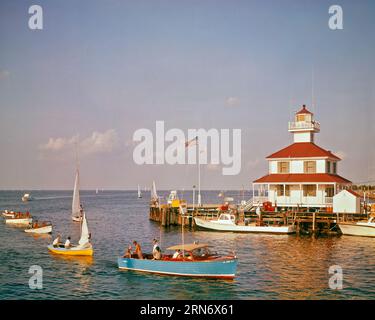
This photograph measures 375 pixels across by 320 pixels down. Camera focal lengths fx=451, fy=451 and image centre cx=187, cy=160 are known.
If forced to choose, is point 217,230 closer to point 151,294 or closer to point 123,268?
point 123,268

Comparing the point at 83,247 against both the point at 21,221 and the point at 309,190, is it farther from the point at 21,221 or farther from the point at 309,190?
the point at 21,221

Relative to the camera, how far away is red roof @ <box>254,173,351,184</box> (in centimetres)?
5366

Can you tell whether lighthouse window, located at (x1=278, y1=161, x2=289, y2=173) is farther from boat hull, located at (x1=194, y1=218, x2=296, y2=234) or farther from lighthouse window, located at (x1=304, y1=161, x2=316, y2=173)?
boat hull, located at (x1=194, y1=218, x2=296, y2=234)

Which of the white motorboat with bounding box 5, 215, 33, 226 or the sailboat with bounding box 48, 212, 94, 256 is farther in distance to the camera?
the white motorboat with bounding box 5, 215, 33, 226

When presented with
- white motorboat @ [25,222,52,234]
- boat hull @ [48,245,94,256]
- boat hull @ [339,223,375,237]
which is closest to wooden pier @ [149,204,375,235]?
boat hull @ [339,223,375,237]

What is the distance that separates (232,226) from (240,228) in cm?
107

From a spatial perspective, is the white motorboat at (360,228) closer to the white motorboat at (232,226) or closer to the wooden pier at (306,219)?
the wooden pier at (306,219)

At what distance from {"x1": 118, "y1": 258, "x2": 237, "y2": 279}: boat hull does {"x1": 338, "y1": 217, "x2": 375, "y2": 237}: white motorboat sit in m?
22.5

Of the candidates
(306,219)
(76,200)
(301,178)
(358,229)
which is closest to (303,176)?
(301,178)

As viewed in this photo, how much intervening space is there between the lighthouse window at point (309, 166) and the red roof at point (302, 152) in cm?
88

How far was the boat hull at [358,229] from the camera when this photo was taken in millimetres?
46719
